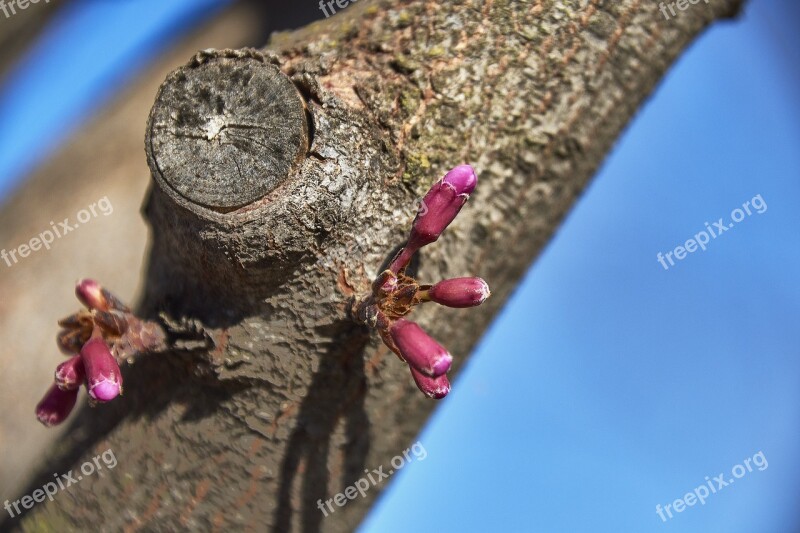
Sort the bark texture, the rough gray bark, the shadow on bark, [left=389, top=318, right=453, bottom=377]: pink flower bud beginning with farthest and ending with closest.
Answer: the bark texture < the shadow on bark < the rough gray bark < [left=389, top=318, right=453, bottom=377]: pink flower bud

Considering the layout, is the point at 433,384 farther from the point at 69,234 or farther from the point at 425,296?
the point at 69,234

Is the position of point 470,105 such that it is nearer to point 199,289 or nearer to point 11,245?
point 199,289

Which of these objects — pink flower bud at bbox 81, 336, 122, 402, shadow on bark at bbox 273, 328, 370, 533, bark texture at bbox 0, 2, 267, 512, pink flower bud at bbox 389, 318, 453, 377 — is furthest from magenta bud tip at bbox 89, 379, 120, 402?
bark texture at bbox 0, 2, 267, 512

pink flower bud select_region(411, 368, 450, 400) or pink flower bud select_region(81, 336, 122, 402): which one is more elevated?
pink flower bud select_region(81, 336, 122, 402)

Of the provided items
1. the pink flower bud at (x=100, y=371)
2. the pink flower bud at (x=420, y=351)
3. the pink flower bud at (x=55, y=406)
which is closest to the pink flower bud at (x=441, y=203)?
the pink flower bud at (x=420, y=351)

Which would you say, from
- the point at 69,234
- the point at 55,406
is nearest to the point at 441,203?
the point at 55,406

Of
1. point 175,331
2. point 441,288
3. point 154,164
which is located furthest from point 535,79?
point 175,331

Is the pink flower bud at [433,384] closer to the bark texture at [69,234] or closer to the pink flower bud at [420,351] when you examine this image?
the pink flower bud at [420,351]

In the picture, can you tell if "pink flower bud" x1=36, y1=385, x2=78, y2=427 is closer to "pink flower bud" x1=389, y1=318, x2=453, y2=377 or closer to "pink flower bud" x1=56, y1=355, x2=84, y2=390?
"pink flower bud" x1=56, y1=355, x2=84, y2=390
